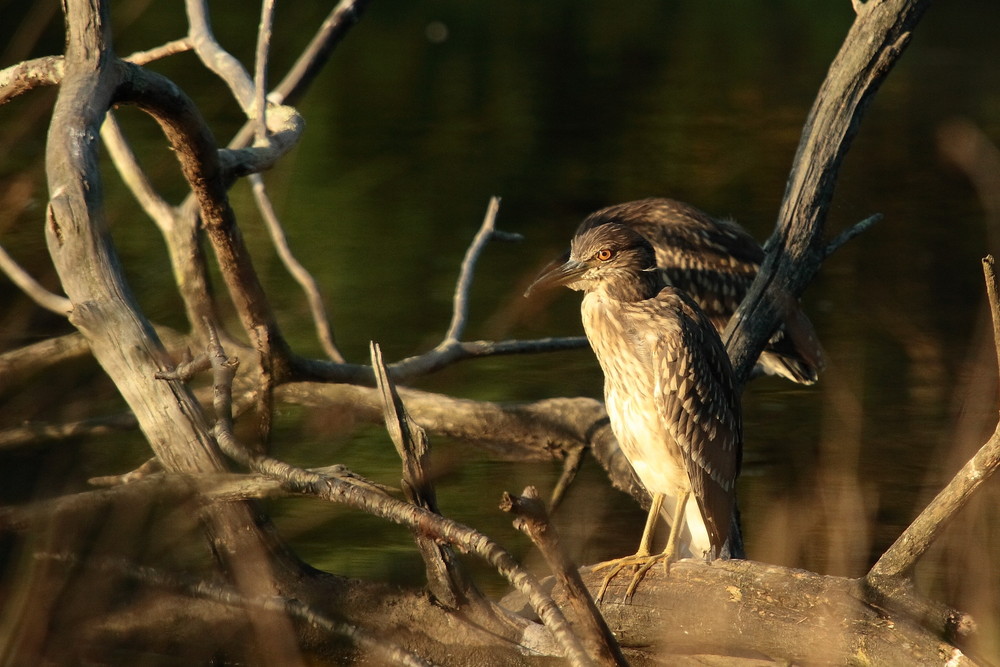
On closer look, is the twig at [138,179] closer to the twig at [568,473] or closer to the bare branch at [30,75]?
the bare branch at [30,75]

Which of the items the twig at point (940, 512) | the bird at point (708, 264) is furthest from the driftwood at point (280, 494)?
the bird at point (708, 264)

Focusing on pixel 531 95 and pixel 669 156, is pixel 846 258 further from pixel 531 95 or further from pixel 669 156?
pixel 531 95

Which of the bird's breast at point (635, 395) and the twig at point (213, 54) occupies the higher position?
the twig at point (213, 54)

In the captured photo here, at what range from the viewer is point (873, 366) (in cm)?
728

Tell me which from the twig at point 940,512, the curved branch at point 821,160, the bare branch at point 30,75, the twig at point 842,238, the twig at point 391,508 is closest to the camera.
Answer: the twig at point 391,508

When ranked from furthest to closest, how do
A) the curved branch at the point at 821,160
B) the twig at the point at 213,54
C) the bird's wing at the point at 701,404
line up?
the twig at the point at 213,54
the curved branch at the point at 821,160
the bird's wing at the point at 701,404

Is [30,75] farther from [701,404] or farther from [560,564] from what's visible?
[701,404]

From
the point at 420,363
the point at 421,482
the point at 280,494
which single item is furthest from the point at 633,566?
the point at 420,363

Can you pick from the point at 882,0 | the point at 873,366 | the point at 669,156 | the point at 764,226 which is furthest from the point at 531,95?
the point at 882,0

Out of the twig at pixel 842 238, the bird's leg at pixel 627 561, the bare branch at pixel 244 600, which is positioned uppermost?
the twig at pixel 842 238

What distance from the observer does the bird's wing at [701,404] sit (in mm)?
3828

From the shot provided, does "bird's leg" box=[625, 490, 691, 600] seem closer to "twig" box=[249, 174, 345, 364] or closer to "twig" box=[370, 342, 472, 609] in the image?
"twig" box=[370, 342, 472, 609]

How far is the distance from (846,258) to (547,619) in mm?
7001

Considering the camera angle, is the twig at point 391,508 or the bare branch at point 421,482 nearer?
the twig at point 391,508
